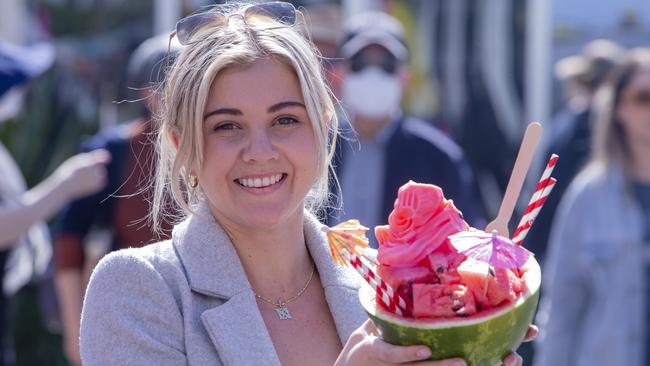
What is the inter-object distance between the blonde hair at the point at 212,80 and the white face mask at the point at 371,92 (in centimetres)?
311

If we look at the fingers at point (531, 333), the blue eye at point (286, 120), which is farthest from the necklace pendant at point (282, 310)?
the fingers at point (531, 333)

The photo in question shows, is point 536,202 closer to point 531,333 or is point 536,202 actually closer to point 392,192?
point 531,333

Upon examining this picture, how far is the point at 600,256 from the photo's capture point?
19.3ft

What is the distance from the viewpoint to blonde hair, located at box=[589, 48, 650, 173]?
236 inches

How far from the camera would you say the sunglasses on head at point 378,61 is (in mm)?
6562

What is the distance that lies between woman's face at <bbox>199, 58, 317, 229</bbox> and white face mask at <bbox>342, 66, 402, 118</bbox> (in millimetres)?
3261

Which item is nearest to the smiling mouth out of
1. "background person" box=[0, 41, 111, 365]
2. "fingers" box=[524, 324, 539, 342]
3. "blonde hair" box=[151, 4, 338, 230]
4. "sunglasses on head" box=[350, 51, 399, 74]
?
"blonde hair" box=[151, 4, 338, 230]

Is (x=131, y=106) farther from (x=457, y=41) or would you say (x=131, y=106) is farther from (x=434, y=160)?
(x=434, y=160)

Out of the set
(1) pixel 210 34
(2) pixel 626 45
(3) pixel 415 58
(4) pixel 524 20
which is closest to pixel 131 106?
(3) pixel 415 58

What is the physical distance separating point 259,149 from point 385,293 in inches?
21.4

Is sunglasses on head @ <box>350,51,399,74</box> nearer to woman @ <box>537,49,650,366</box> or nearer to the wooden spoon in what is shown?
woman @ <box>537,49,650,366</box>

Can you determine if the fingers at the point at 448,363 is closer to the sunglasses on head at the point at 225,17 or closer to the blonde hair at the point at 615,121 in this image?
the sunglasses on head at the point at 225,17

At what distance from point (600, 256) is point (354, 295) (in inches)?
123

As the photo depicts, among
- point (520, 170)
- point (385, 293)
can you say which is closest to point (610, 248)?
point (520, 170)
